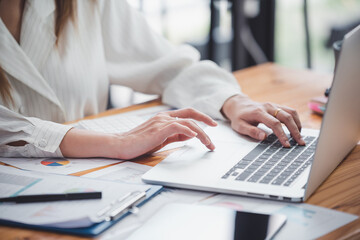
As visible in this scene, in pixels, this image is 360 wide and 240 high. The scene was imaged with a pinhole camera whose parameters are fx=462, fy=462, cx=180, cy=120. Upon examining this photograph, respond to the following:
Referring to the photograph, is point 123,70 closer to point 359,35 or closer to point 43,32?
point 43,32

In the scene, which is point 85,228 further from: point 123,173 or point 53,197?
point 123,173

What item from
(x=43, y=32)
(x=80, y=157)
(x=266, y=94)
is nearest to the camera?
(x=80, y=157)

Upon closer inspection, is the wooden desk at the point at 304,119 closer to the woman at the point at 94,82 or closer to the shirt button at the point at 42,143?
the woman at the point at 94,82

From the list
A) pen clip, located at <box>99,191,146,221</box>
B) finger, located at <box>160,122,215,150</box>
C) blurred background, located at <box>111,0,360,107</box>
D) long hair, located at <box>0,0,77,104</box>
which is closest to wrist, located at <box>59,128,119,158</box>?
finger, located at <box>160,122,215,150</box>

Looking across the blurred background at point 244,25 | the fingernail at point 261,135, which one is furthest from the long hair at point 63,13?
the blurred background at point 244,25

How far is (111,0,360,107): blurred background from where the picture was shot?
304 centimetres

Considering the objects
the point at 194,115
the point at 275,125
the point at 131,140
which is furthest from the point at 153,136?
the point at 275,125

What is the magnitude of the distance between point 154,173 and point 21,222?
253 mm

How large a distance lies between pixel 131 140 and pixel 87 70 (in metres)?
0.47

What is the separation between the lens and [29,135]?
99 cm

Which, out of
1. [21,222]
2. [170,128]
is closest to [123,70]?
[170,128]

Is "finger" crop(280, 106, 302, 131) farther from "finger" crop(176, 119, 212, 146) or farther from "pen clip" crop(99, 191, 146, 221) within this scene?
"pen clip" crop(99, 191, 146, 221)

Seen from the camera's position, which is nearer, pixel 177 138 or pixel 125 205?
pixel 125 205

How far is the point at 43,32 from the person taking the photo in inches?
49.1
